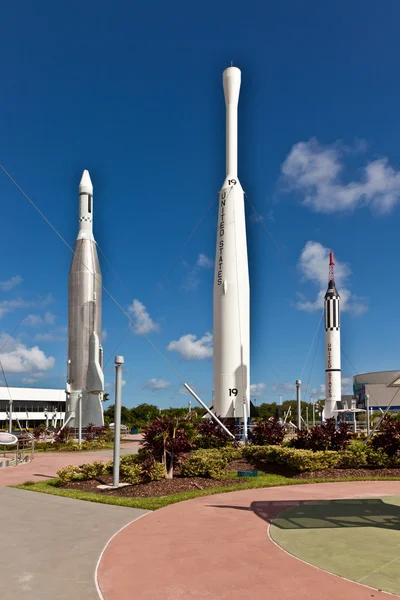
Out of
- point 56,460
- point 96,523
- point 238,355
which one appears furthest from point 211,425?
point 96,523

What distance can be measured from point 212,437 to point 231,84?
21216 mm

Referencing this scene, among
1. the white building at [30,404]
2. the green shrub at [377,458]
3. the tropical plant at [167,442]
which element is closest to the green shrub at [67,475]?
the tropical plant at [167,442]

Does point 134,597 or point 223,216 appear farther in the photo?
point 223,216

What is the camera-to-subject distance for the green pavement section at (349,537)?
790cm

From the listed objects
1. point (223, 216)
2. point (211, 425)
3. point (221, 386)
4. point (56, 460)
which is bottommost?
point (56, 460)

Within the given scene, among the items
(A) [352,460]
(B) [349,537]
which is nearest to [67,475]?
(B) [349,537]

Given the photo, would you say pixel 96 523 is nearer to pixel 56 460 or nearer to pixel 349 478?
pixel 349 478

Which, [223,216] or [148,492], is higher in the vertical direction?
[223,216]

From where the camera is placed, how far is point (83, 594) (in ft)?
23.1

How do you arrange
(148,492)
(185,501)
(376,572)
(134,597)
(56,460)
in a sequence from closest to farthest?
(134,597)
(376,572)
(185,501)
(148,492)
(56,460)

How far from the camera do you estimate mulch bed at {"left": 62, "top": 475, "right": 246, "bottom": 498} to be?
15.0 m

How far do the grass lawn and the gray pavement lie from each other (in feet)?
1.38

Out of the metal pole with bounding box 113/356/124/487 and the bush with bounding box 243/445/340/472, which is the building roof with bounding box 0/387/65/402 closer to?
the bush with bounding box 243/445/340/472

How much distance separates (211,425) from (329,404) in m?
32.0
